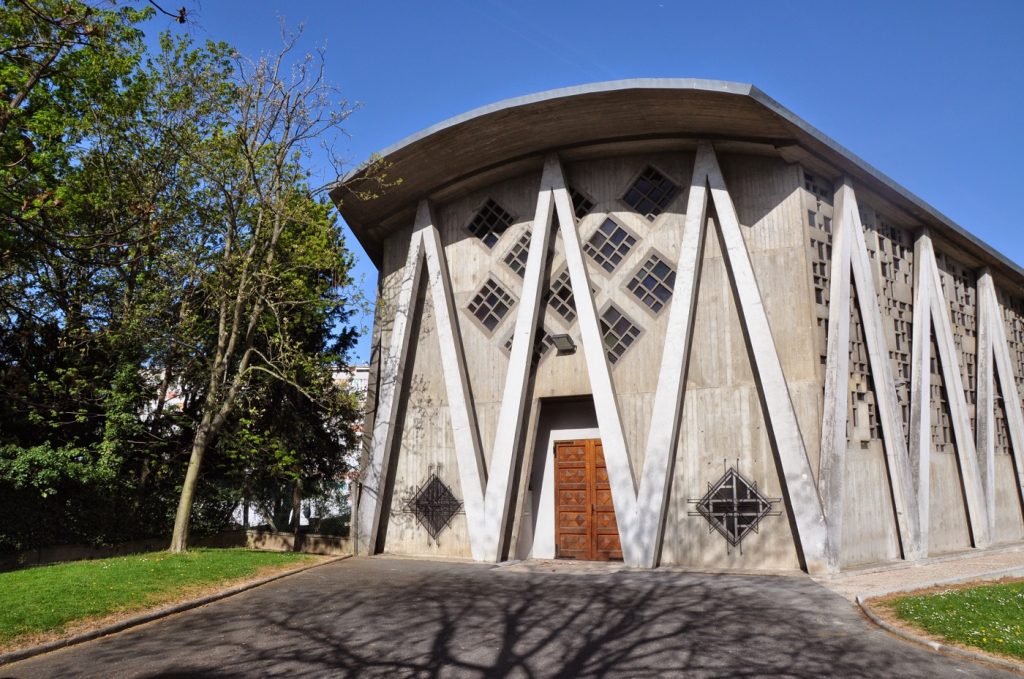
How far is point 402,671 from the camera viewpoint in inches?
309

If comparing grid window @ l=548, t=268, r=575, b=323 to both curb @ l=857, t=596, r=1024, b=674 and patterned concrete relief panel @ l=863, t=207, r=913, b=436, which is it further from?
curb @ l=857, t=596, r=1024, b=674

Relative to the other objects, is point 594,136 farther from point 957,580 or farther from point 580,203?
point 957,580

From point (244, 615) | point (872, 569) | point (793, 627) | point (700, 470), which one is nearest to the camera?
point (793, 627)

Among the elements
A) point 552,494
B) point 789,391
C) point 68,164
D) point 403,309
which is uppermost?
point 68,164

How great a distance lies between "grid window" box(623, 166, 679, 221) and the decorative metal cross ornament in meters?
5.66

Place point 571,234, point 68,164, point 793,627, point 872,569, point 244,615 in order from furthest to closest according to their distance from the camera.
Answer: point 68,164, point 571,234, point 872,569, point 244,615, point 793,627

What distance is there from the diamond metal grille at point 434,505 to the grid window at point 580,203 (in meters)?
6.80

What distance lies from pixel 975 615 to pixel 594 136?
11.3m

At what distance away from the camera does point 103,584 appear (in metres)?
11.9

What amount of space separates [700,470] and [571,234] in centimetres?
564

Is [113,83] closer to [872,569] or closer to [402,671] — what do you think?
[402,671]

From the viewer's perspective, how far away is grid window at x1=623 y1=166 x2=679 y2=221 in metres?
16.6

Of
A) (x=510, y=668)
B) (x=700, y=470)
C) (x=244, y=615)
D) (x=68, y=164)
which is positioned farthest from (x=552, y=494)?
(x=68, y=164)

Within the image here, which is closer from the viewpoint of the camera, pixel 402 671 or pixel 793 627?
pixel 402 671
